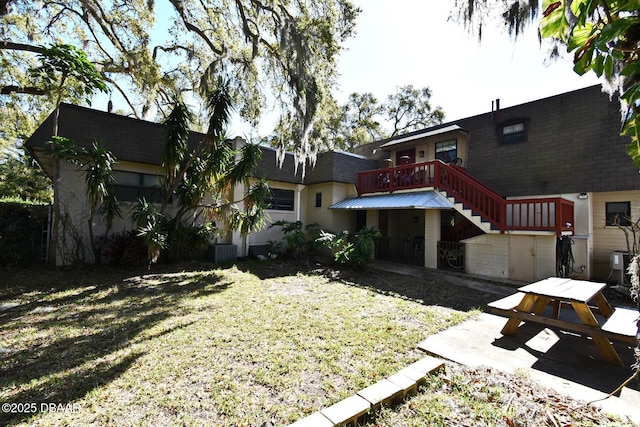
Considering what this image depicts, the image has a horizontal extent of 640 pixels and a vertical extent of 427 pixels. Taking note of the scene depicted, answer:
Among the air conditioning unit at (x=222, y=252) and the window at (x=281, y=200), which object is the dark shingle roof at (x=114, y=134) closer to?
the window at (x=281, y=200)

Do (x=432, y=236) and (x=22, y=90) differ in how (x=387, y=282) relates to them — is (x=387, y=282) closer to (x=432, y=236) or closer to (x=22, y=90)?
(x=432, y=236)

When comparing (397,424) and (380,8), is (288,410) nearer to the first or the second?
(397,424)

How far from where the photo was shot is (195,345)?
379cm

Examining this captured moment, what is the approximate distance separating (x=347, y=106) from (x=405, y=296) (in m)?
22.4

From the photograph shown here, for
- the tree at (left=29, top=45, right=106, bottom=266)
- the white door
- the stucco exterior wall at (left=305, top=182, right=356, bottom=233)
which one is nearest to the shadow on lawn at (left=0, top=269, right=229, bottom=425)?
the tree at (left=29, top=45, right=106, bottom=266)

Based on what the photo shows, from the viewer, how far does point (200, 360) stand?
3400 millimetres

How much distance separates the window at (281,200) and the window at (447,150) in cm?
730

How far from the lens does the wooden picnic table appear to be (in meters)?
3.34

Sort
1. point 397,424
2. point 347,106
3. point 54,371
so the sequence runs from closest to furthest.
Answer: point 397,424, point 54,371, point 347,106

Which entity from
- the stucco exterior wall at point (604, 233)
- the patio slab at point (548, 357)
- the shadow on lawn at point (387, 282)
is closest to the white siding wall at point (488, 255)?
the shadow on lawn at point (387, 282)

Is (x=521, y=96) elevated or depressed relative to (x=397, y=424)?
elevated

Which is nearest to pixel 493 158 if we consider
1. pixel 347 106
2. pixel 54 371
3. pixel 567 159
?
pixel 567 159

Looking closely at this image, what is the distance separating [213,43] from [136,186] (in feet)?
26.3

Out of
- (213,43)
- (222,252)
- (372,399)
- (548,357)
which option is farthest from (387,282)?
(213,43)
